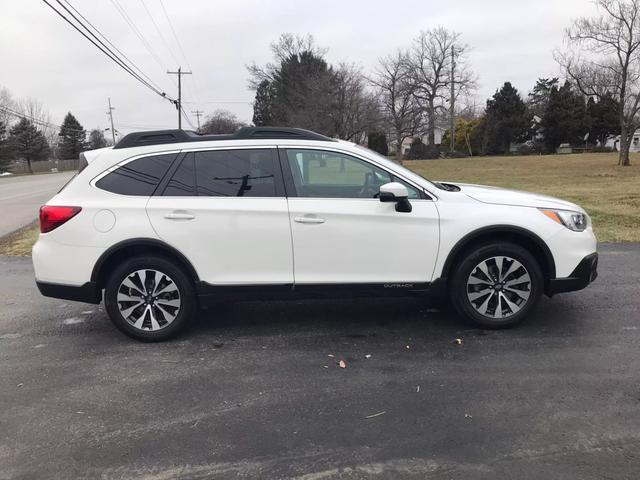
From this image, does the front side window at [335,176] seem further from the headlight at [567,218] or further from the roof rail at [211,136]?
the headlight at [567,218]

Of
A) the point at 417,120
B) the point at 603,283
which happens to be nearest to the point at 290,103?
the point at 417,120

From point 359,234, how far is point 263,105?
2744 inches

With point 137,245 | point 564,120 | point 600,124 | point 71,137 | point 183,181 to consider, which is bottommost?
point 137,245

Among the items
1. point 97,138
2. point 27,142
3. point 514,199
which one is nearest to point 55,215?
point 514,199

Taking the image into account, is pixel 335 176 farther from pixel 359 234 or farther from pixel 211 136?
pixel 211 136

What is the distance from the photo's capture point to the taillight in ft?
14.7

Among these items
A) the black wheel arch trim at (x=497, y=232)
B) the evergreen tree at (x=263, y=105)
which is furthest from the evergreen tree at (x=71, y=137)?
the black wheel arch trim at (x=497, y=232)

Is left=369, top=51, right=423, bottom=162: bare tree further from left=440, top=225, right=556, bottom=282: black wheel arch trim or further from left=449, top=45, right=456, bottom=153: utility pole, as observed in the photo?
left=440, top=225, right=556, bottom=282: black wheel arch trim

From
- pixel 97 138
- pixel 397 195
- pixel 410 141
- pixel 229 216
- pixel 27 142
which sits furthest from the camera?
pixel 97 138

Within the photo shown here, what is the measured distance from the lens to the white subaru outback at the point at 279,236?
4.46 m

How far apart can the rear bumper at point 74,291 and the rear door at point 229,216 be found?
804 millimetres

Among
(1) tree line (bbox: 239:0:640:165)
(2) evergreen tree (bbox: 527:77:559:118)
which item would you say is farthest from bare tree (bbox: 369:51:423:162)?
(2) evergreen tree (bbox: 527:77:559:118)

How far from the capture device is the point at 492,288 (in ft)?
15.1

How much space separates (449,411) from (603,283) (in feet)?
12.3
